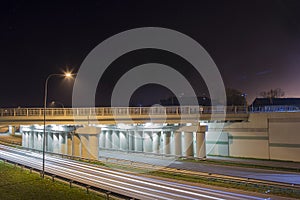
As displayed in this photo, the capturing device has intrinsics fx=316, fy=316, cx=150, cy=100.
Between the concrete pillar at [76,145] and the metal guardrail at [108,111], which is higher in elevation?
the metal guardrail at [108,111]

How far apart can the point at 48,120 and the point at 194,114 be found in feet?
62.0

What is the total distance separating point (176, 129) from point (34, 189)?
29.3 m

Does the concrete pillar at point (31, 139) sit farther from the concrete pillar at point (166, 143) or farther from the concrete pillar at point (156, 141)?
the concrete pillar at point (166, 143)

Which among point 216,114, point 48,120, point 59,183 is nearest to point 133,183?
point 59,183

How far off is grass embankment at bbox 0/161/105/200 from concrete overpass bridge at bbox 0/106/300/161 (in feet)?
42.6

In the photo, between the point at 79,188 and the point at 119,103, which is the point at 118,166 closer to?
the point at 79,188

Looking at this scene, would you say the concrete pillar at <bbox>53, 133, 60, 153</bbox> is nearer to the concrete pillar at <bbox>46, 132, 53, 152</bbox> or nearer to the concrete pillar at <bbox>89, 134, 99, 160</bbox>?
the concrete pillar at <bbox>46, 132, 53, 152</bbox>

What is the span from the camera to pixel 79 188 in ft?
66.3

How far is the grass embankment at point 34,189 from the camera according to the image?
721 inches

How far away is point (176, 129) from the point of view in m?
47.1

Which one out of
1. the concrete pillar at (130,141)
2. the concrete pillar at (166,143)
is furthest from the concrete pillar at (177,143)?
the concrete pillar at (130,141)

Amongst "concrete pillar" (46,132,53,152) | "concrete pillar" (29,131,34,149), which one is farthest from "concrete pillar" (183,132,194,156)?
"concrete pillar" (29,131,34,149)

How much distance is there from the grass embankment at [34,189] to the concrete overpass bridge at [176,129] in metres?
13.0

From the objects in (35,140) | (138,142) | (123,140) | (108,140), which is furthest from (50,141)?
(138,142)
